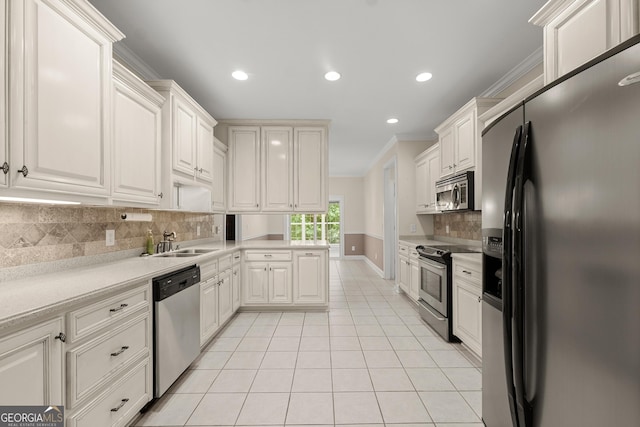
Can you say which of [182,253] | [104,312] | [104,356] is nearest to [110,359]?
[104,356]

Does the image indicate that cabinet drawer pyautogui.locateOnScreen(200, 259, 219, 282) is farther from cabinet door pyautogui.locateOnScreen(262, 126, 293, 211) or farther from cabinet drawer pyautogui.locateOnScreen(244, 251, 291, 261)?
cabinet door pyautogui.locateOnScreen(262, 126, 293, 211)

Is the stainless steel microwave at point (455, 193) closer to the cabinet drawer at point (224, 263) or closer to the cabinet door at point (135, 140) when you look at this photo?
the cabinet drawer at point (224, 263)

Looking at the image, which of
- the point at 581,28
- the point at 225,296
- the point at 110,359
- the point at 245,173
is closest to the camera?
the point at 581,28

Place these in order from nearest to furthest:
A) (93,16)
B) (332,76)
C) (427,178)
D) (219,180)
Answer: (93,16) → (332,76) → (219,180) → (427,178)

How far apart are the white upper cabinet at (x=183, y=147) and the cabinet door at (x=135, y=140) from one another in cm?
8

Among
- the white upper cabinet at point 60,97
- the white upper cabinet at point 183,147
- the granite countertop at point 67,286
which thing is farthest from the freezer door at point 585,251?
the white upper cabinet at point 183,147

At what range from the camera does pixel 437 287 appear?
3141 mm

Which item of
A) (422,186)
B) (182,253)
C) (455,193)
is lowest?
(182,253)

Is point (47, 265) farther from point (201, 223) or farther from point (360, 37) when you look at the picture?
point (360, 37)

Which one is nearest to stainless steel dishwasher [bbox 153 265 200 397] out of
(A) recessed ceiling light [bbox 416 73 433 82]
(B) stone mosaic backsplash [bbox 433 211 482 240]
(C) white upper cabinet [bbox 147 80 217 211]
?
(C) white upper cabinet [bbox 147 80 217 211]

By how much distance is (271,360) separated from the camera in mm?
2586

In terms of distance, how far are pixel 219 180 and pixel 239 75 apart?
1.49 meters

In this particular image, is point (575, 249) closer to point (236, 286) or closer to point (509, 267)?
point (509, 267)

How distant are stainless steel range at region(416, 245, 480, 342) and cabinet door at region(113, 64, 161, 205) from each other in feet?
9.08
